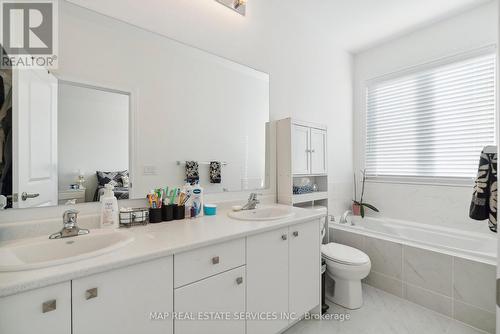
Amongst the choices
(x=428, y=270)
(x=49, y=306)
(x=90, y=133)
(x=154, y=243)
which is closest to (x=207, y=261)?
(x=154, y=243)

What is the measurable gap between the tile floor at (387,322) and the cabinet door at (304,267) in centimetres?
17

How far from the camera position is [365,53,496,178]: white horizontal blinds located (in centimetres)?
224

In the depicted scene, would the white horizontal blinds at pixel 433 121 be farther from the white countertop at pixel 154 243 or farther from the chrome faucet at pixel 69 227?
the chrome faucet at pixel 69 227

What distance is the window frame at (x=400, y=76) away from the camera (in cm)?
223

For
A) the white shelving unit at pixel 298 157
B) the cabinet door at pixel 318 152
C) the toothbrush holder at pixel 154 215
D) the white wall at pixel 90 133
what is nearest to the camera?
the white wall at pixel 90 133

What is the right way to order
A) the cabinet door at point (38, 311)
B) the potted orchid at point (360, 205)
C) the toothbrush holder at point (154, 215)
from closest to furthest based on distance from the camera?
the cabinet door at point (38, 311), the toothbrush holder at point (154, 215), the potted orchid at point (360, 205)

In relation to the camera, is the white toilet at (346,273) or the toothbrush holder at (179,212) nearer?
the toothbrush holder at (179,212)

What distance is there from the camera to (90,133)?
1287 mm

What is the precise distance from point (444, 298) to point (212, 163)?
1969 millimetres

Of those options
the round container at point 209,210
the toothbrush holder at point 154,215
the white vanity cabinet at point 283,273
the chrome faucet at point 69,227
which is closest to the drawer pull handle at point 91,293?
the chrome faucet at point 69,227

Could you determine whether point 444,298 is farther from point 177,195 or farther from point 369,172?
point 177,195

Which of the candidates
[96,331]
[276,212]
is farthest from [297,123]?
[96,331]

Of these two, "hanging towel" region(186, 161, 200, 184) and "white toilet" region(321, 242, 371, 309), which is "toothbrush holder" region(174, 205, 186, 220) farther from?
"white toilet" region(321, 242, 371, 309)

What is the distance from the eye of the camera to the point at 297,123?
2117 mm
